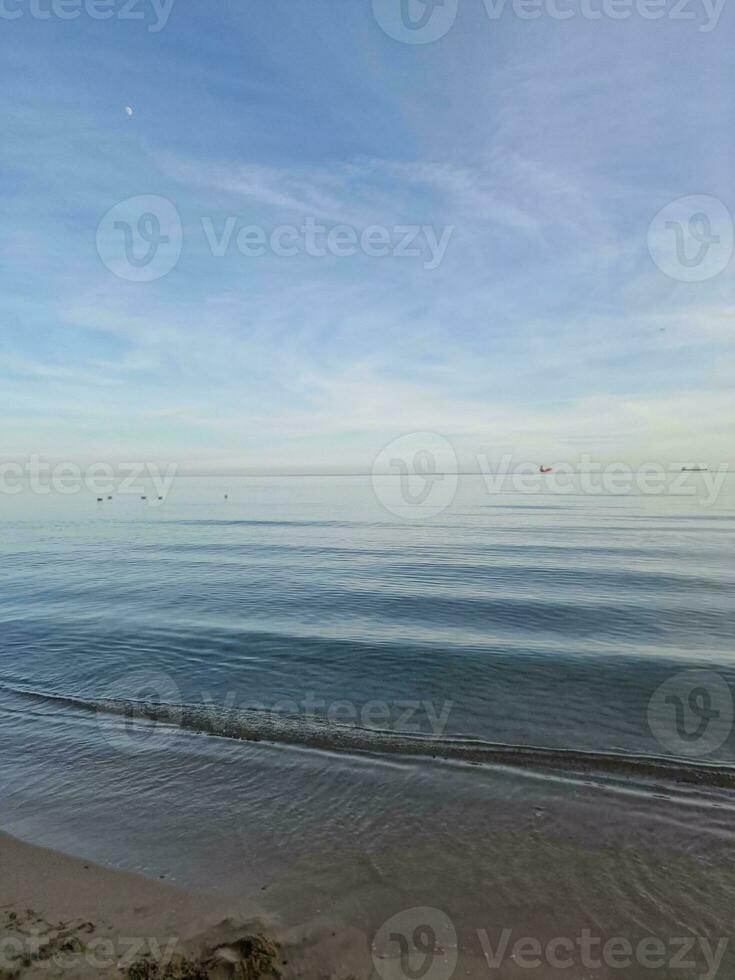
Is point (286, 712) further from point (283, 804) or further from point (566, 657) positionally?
point (566, 657)

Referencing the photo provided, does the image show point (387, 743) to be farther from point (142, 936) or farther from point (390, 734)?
point (142, 936)

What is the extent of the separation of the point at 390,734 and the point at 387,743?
437 millimetres

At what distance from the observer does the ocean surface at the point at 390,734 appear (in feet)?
25.5

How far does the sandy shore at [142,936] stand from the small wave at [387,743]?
4749mm

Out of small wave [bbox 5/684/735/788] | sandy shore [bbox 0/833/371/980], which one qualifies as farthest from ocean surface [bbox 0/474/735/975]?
sandy shore [bbox 0/833/371/980]

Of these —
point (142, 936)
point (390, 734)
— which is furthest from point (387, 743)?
point (142, 936)

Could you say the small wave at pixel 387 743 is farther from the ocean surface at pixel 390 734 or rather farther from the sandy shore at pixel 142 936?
the sandy shore at pixel 142 936

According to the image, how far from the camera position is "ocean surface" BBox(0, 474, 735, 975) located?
7762 mm

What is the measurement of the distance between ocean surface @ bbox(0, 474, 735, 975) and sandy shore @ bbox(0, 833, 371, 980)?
1.94 ft

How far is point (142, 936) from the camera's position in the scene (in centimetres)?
623

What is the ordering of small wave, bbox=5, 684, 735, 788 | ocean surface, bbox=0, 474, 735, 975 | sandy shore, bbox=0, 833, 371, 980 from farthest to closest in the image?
small wave, bbox=5, 684, 735, 788, ocean surface, bbox=0, 474, 735, 975, sandy shore, bbox=0, 833, 371, 980

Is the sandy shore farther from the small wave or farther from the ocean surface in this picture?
the small wave

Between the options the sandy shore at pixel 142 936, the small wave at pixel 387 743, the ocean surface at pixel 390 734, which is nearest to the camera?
the sandy shore at pixel 142 936

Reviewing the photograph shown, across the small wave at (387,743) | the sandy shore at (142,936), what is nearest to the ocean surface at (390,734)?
the small wave at (387,743)
